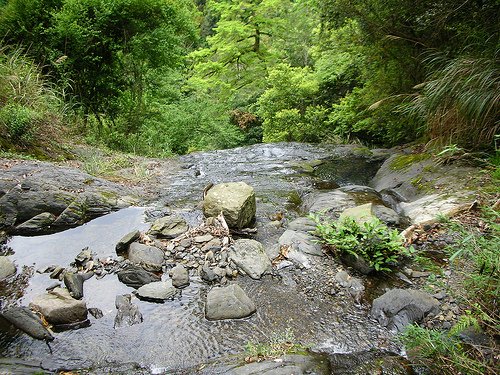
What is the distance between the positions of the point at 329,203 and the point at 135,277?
2972 mm

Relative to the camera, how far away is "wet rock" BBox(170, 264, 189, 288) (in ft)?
11.0

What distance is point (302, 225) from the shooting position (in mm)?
4391

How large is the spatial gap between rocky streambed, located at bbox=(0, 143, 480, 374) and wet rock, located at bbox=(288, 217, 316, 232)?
70mm

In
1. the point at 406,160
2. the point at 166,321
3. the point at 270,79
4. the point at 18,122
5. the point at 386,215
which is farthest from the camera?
the point at 270,79

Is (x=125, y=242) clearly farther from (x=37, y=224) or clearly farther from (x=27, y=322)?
(x=27, y=322)

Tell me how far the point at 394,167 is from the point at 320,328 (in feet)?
15.4

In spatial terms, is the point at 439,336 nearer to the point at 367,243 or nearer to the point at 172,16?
the point at 367,243

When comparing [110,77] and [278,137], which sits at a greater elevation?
[110,77]

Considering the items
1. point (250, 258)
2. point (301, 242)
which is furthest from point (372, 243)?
point (250, 258)

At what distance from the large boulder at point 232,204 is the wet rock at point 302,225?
1.89 feet

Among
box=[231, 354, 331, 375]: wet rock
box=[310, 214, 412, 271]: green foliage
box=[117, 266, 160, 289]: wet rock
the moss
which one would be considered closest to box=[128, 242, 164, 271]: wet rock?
box=[117, 266, 160, 289]: wet rock

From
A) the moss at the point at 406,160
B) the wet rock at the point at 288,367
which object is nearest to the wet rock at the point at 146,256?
the wet rock at the point at 288,367

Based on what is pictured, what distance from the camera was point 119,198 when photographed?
510cm

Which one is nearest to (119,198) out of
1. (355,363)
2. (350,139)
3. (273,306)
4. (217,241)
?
(217,241)
